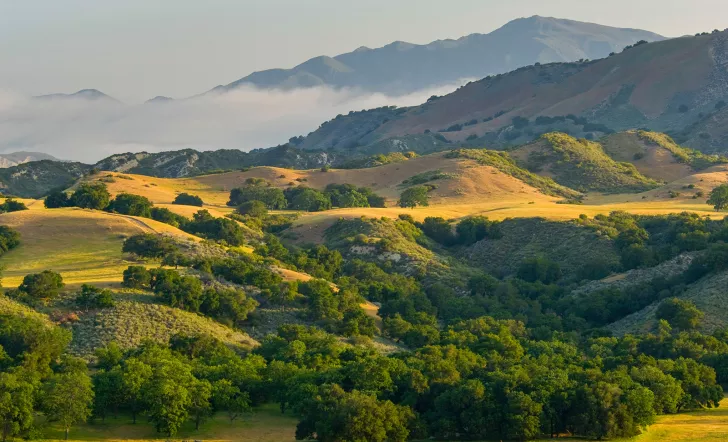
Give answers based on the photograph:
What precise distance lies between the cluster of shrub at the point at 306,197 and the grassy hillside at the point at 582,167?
3776 centimetres

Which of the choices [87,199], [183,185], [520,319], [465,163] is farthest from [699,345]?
[183,185]

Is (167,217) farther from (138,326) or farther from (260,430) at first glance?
(260,430)

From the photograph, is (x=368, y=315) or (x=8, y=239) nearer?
(x=368, y=315)

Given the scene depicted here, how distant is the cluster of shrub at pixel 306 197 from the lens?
153m

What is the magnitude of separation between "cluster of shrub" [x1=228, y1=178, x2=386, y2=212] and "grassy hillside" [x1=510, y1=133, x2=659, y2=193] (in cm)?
3776

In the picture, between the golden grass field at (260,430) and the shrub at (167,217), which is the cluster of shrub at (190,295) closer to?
the golden grass field at (260,430)

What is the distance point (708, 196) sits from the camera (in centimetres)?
14875

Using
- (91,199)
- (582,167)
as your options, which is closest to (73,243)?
(91,199)

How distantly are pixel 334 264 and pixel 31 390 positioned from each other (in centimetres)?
5619

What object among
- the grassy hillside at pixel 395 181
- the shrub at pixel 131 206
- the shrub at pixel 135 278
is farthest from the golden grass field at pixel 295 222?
the shrub at pixel 131 206

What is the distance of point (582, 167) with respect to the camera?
18388 centimetres

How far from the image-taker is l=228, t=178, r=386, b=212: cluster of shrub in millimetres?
153375

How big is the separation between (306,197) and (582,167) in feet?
186

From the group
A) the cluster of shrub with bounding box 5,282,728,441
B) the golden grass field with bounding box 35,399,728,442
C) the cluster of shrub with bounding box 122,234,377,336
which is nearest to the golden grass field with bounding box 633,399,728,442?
the golden grass field with bounding box 35,399,728,442
